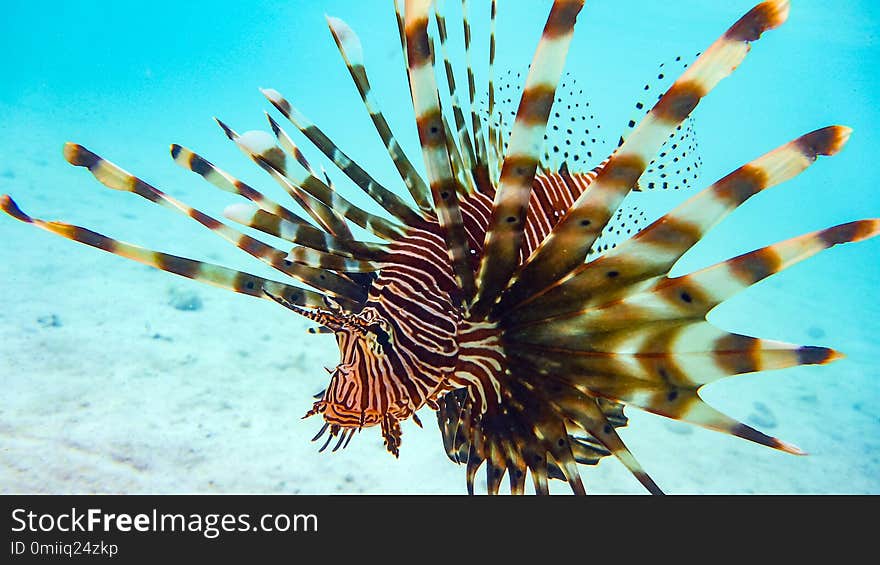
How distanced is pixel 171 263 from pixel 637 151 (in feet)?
5.15

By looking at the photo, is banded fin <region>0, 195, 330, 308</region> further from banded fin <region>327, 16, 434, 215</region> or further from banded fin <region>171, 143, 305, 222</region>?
banded fin <region>327, 16, 434, 215</region>

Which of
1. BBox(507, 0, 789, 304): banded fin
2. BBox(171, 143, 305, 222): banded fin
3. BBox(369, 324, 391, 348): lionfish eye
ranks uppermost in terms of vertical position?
BBox(171, 143, 305, 222): banded fin

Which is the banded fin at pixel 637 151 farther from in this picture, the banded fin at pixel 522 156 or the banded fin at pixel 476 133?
the banded fin at pixel 476 133

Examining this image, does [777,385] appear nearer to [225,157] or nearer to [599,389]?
[599,389]

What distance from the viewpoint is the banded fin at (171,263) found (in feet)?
5.88

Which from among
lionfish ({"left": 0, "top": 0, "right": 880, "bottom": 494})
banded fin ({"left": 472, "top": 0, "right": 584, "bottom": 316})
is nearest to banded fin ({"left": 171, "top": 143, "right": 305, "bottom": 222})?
lionfish ({"left": 0, "top": 0, "right": 880, "bottom": 494})

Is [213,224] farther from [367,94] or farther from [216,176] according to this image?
[367,94]

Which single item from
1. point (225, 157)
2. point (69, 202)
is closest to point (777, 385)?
point (69, 202)

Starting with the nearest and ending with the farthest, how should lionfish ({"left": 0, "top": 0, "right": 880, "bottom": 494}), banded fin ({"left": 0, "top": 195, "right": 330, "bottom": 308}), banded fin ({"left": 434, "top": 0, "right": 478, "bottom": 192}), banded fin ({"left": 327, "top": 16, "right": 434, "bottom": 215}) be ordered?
lionfish ({"left": 0, "top": 0, "right": 880, "bottom": 494}) < banded fin ({"left": 0, "top": 195, "right": 330, "bottom": 308}) < banded fin ({"left": 327, "top": 16, "right": 434, "bottom": 215}) < banded fin ({"left": 434, "top": 0, "right": 478, "bottom": 192})

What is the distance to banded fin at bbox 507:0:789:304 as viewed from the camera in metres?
1.42

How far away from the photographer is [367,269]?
2.09 m

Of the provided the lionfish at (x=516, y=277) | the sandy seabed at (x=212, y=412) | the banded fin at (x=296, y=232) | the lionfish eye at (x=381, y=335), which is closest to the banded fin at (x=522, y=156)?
the lionfish at (x=516, y=277)

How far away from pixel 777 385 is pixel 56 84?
238 ft
